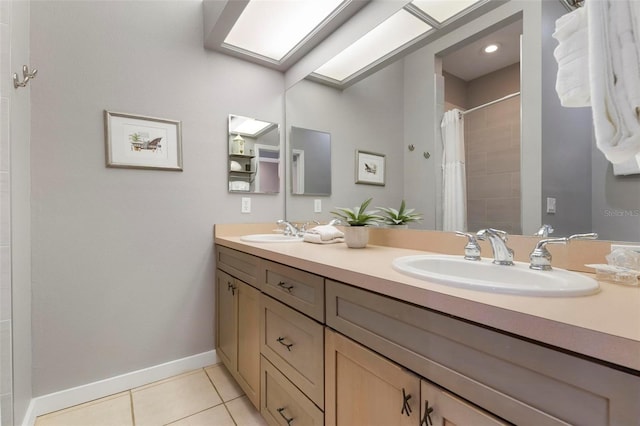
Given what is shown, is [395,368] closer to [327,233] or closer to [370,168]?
[327,233]

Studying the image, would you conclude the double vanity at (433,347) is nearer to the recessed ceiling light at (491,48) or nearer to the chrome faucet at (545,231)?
the chrome faucet at (545,231)

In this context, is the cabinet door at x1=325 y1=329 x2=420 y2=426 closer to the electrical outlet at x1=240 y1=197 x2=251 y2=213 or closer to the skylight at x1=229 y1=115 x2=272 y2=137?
the electrical outlet at x1=240 y1=197 x2=251 y2=213

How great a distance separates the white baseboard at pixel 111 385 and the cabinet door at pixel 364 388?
4.31 ft

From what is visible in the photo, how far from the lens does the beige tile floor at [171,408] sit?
1.41 metres

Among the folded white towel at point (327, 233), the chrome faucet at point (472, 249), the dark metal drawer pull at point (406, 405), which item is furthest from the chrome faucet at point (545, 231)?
the folded white towel at point (327, 233)

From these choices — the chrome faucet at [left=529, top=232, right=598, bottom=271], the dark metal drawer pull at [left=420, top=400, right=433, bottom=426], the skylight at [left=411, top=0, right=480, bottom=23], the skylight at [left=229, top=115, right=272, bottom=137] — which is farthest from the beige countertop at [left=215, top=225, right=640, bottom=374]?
the skylight at [left=229, top=115, right=272, bottom=137]

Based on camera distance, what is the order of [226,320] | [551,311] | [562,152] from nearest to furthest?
[551,311]
[562,152]
[226,320]

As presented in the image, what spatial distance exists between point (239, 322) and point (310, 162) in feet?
3.88

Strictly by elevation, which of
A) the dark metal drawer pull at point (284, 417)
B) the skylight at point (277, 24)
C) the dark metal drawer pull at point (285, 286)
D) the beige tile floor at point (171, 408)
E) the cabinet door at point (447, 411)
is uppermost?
the skylight at point (277, 24)

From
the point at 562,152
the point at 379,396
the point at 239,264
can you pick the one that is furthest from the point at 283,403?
the point at 562,152

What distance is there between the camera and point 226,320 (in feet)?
5.74

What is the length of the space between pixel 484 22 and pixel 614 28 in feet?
2.53

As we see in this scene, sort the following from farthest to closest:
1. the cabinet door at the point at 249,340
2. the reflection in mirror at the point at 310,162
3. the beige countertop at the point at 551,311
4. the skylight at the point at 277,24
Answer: the reflection in mirror at the point at 310,162
the skylight at the point at 277,24
the cabinet door at the point at 249,340
the beige countertop at the point at 551,311

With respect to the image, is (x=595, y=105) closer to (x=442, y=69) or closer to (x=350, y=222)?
(x=442, y=69)
